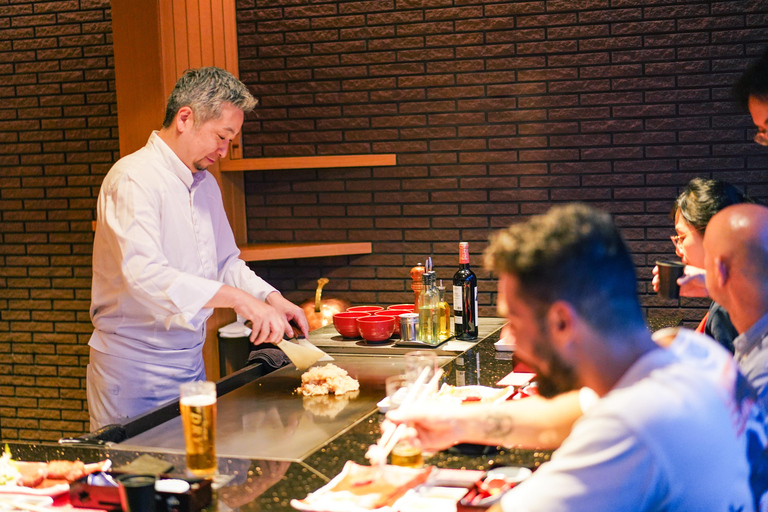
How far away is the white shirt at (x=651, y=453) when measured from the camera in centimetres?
100

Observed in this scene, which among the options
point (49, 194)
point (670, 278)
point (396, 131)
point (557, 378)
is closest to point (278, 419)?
point (557, 378)

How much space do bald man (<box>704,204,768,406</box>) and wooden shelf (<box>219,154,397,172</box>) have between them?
3.18 m

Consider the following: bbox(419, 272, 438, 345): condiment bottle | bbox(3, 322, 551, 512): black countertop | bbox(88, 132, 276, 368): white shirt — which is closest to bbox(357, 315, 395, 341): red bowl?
bbox(419, 272, 438, 345): condiment bottle

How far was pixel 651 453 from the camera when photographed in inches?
39.0

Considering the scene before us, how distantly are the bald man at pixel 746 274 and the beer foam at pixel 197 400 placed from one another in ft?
3.88

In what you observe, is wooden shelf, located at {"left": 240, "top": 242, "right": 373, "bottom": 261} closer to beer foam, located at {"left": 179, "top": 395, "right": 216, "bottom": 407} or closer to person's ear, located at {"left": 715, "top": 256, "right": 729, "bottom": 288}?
beer foam, located at {"left": 179, "top": 395, "right": 216, "bottom": 407}

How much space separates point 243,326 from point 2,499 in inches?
115

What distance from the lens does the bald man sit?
168 centimetres

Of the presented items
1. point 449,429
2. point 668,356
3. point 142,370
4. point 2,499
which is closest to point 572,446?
point 668,356

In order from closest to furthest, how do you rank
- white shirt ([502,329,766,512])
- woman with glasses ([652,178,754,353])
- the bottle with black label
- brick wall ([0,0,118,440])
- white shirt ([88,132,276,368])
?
1. white shirt ([502,329,766,512])
2. white shirt ([88,132,276,368])
3. woman with glasses ([652,178,754,353])
4. the bottle with black label
5. brick wall ([0,0,118,440])

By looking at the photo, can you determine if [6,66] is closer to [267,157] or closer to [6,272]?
[6,272]

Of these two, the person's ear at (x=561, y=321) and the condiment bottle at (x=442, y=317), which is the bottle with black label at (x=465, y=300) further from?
the person's ear at (x=561, y=321)

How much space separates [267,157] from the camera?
5.21m

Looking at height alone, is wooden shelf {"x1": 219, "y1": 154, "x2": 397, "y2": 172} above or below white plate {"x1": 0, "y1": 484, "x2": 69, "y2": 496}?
above
